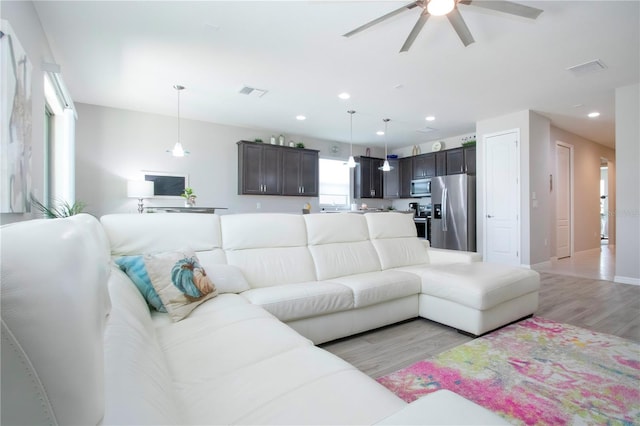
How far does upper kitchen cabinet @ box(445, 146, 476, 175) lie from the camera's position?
6.05m

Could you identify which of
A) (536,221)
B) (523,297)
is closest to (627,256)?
(536,221)

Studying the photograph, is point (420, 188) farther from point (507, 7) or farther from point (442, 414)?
point (442, 414)

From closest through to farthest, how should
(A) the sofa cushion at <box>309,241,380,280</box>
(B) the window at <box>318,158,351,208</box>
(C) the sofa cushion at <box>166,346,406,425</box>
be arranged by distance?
(C) the sofa cushion at <box>166,346,406,425</box>
(A) the sofa cushion at <box>309,241,380,280</box>
(B) the window at <box>318,158,351,208</box>

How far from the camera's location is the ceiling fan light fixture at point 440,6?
1935 millimetres

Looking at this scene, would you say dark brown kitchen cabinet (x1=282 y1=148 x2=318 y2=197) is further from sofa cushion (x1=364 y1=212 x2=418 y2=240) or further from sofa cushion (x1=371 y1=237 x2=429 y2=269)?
sofa cushion (x1=371 y1=237 x2=429 y2=269)

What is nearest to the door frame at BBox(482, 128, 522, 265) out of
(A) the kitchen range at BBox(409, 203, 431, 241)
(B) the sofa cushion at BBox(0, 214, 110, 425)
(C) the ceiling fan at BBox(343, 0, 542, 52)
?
(A) the kitchen range at BBox(409, 203, 431, 241)

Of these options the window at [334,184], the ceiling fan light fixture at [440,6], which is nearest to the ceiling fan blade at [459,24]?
the ceiling fan light fixture at [440,6]

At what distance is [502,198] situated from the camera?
17.4 feet

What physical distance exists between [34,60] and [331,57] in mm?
2589

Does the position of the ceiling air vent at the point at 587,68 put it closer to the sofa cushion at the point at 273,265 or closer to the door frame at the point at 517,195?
the door frame at the point at 517,195

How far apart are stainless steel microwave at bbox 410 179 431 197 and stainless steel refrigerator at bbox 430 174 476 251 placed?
1.60 feet

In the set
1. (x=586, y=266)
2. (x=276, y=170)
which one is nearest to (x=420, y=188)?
(x=586, y=266)

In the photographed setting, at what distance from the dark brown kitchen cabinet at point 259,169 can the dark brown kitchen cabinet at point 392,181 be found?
307cm

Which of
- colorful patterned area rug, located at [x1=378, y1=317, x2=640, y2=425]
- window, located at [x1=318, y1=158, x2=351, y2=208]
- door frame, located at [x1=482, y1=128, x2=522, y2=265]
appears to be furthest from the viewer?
window, located at [x1=318, y1=158, x2=351, y2=208]
